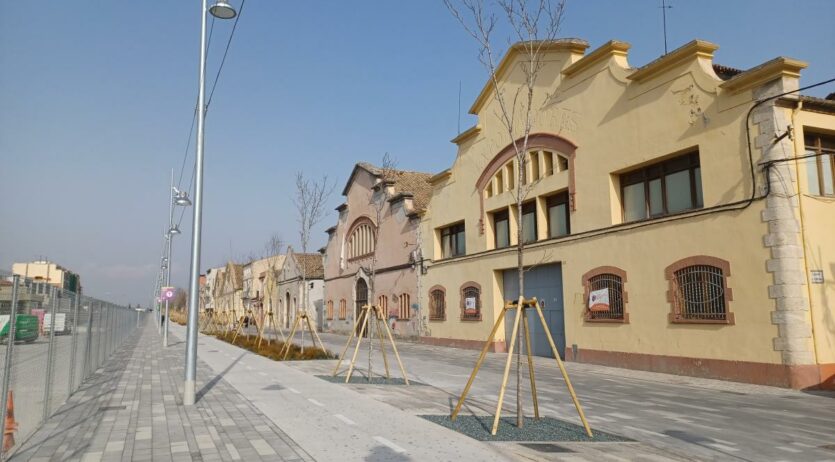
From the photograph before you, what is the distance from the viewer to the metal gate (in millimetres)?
21250

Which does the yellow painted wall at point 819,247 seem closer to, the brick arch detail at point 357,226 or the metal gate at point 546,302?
the metal gate at point 546,302

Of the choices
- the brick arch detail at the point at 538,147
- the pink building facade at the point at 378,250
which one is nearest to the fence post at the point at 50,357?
the brick arch detail at the point at 538,147

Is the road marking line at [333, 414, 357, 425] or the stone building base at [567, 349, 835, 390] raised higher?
the stone building base at [567, 349, 835, 390]

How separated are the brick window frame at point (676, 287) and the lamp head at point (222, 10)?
12935mm

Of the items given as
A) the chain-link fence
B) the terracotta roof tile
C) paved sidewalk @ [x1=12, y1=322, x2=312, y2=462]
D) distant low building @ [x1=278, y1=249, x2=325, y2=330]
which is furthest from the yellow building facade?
the terracotta roof tile

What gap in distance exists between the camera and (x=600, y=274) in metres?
19.0

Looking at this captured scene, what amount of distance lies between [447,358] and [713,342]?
32.2ft

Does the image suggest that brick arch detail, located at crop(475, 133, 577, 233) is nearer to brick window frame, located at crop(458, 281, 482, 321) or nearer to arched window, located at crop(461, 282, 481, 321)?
brick window frame, located at crop(458, 281, 482, 321)

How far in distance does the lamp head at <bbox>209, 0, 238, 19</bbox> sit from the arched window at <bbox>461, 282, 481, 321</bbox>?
16696mm

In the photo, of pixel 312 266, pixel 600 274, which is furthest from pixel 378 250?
pixel 600 274

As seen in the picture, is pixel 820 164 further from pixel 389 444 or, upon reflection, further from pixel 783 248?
pixel 389 444

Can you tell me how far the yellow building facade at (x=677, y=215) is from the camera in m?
13.9

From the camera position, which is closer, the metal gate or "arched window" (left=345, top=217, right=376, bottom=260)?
the metal gate

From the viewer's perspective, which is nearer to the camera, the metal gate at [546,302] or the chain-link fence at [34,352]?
A: the chain-link fence at [34,352]
